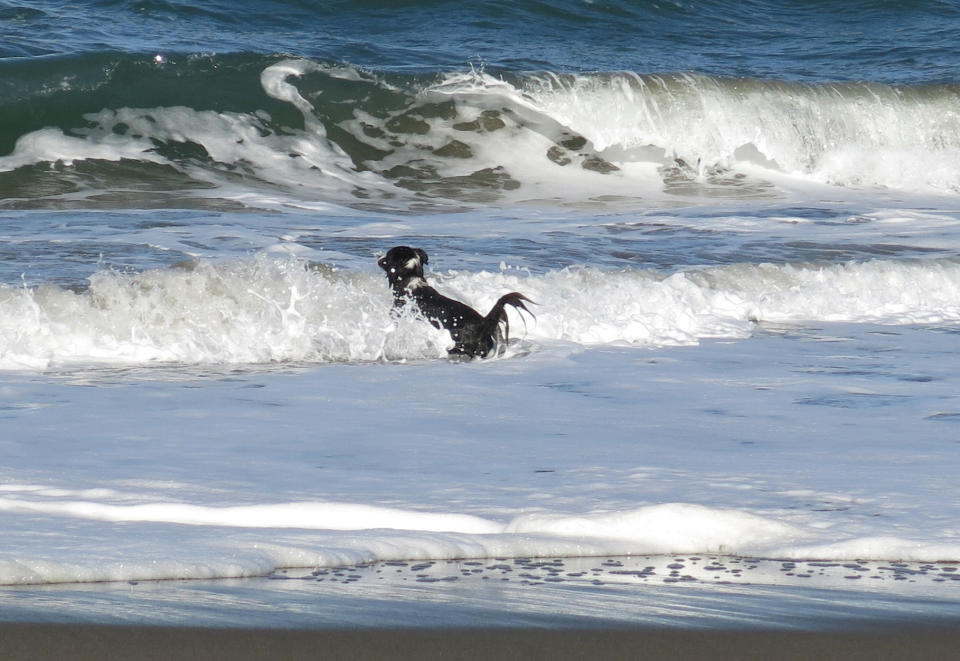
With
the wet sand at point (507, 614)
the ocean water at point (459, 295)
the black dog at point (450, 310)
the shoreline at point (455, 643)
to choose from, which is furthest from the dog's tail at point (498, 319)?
the shoreline at point (455, 643)

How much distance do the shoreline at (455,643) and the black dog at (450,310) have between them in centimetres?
336

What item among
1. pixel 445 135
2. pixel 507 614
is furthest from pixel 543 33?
pixel 507 614

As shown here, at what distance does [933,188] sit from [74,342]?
1047cm

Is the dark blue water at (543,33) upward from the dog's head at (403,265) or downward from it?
upward

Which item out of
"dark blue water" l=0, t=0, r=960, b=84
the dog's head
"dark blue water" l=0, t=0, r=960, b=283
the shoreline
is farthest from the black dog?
"dark blue water" l=0, t=0, r=960, b=84

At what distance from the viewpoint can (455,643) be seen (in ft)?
7.42

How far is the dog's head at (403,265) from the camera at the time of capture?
6.20m

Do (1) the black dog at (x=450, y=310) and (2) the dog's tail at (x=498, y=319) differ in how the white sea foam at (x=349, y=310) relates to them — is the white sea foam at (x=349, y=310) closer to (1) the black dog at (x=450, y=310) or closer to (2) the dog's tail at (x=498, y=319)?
(1) the black dog at (x=450, y=310)

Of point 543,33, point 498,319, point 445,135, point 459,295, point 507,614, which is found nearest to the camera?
point 507,614

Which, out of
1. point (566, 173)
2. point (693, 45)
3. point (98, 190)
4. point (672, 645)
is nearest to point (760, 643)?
point (672, 645)

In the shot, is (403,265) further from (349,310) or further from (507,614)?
(507,614)

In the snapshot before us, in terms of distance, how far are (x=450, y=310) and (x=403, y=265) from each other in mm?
352

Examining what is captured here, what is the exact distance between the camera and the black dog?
19.3 feet

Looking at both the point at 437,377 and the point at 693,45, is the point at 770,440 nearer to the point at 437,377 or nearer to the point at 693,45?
the point at 437,377
